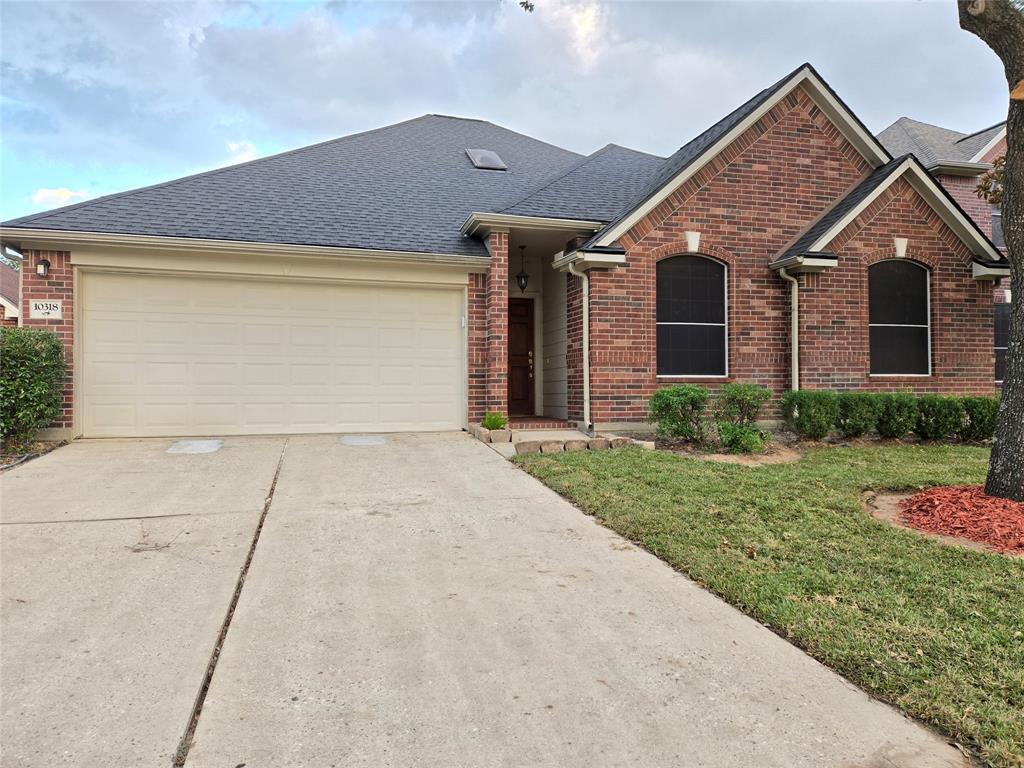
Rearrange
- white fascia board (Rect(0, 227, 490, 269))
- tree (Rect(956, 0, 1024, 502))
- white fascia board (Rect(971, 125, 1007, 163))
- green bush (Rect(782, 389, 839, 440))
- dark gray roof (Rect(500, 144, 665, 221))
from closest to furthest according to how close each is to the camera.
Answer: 1. tree (Rect(956, 0, 1024, 502))
2. white fascia board (Rect(0, 227, 490, 269))
3. green bush (Rect(782, 389, 839, 440))
4. dark gray roof (Rect(500, 144, 665, 221))
5. white fascia board (Rect(971, 125, 1007, 163))

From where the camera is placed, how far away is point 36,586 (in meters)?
3.74

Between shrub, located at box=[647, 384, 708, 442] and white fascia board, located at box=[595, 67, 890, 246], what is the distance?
263 cm

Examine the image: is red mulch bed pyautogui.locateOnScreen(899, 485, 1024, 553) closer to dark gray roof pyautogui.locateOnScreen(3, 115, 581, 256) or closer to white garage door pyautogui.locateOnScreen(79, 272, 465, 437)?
white garage door pyautogui.locateOnScreen(79, 272, 465, 437)

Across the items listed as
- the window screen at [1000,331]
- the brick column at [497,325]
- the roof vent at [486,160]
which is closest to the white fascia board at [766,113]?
the brick column at [497,325]

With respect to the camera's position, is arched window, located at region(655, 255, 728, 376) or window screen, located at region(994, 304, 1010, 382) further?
window screen, located at region(994, 304, 1010, 382)

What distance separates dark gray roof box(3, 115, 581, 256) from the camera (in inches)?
384

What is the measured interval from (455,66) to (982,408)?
13.3 meters

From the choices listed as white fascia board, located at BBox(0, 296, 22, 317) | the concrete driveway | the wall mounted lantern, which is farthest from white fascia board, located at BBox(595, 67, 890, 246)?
white fascia board, located at BBox(0, 296, 22, 317)

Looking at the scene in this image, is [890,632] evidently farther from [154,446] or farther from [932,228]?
[932,228]

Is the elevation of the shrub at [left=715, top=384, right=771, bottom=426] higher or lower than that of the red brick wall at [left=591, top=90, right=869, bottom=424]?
lower

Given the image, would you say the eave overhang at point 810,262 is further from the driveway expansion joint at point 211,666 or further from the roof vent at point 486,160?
the driveway expansion joint at point 211,666

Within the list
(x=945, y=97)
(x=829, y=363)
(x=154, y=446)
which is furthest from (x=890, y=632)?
(x=945, y=97)

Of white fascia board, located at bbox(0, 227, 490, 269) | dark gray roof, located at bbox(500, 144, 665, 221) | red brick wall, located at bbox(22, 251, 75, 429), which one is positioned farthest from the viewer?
dark gray roof, located at bbox(500, 144, 665, 221)

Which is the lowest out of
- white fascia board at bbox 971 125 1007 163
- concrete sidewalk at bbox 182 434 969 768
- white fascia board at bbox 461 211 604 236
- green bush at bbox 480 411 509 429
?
concrete sidewalk at bbox 182 434 969 768
